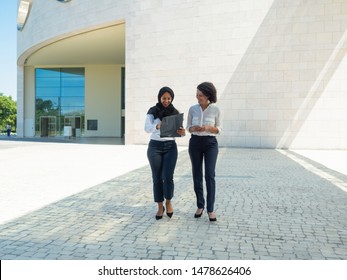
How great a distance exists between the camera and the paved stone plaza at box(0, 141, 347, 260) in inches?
141

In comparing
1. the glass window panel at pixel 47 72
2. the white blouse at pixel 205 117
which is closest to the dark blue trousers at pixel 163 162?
the white blouse at pixel 205 117

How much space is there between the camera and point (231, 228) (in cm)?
445

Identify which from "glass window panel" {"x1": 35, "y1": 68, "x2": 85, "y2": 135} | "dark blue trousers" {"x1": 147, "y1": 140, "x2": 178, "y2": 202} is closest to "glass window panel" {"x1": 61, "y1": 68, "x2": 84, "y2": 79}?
"glass window panel" {"x1": 35, "y1": 68, "x2": 85, "y2": 135}

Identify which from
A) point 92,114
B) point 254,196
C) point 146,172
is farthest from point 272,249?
point 92,114

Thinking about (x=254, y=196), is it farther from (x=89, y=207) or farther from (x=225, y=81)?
(x=225, y=81)

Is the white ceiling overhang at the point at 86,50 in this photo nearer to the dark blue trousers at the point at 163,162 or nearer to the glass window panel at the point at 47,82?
the glass window panel at the point at 47,82

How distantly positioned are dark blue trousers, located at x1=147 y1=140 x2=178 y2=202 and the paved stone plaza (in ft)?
1.57

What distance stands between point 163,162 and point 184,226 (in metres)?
0.89

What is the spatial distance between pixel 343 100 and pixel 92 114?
24.9m

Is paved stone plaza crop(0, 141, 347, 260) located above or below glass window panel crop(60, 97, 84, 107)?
below

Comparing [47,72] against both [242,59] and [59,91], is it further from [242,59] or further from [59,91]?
[242,59]

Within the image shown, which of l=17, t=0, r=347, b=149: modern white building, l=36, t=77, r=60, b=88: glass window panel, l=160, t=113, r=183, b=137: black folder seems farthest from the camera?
l=36, t=77, r=60, b=88: glass window panel

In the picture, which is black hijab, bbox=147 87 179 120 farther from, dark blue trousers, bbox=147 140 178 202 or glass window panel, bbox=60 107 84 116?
glass window panel, bbox=60 107 84 116

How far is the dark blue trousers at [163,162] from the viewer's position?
470 centimetres
